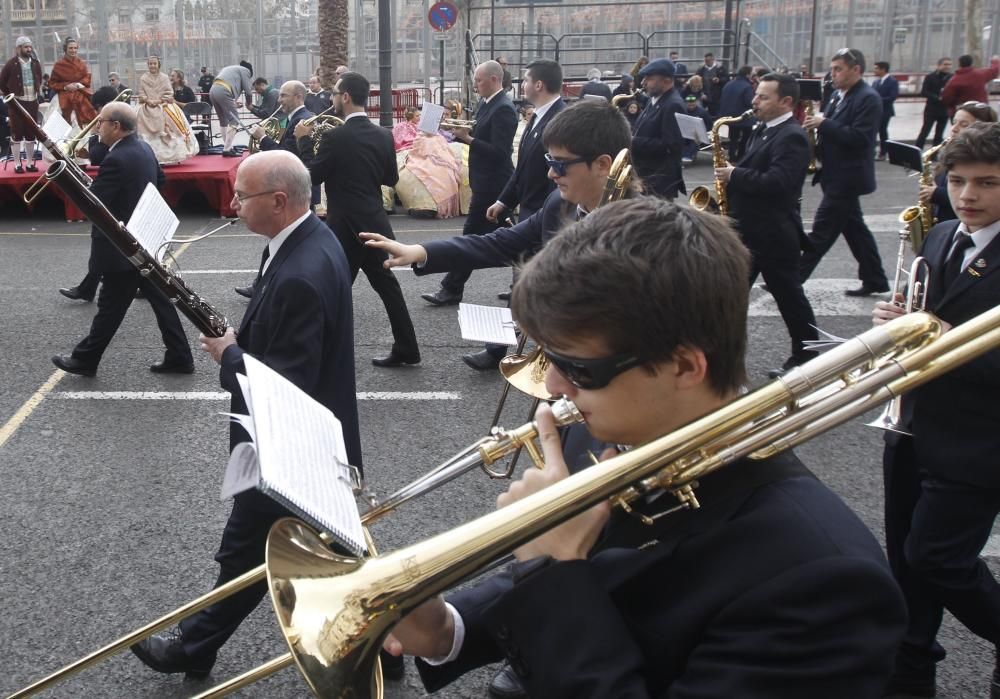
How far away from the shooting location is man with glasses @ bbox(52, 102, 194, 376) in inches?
255

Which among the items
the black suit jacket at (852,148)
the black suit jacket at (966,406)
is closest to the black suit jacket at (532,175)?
the black suit jacket at (852,148)

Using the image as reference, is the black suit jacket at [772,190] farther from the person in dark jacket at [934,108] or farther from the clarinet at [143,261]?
the person in dark jacket at [934,108]

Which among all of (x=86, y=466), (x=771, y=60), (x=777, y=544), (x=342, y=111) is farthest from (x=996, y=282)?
(x=771, y=60)

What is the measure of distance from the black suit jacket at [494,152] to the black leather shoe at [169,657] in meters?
5.45

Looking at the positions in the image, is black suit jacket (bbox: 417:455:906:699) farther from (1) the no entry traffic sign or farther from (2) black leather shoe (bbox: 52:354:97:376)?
(1) the no entry traffic sign

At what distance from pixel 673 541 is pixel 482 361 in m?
5.18

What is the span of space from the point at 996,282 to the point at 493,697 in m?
2.16

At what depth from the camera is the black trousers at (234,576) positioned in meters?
3.28

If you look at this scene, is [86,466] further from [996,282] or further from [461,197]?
[461,197]

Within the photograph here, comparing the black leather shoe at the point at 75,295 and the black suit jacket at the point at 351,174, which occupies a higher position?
the black suit jacket at the point at 351,174

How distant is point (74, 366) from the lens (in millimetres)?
6461

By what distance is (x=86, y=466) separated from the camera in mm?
5141

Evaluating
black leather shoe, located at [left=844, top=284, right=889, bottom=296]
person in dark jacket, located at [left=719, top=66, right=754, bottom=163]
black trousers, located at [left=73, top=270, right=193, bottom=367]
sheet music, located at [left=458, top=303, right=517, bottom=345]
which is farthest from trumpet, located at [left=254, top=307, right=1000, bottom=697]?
person in dark jacket, located at [left=719, top=66, right=754, bottom=163]

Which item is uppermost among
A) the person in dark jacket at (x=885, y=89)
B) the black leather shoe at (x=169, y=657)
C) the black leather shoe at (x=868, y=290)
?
the person in dark jacket at (x=885, y=89)
